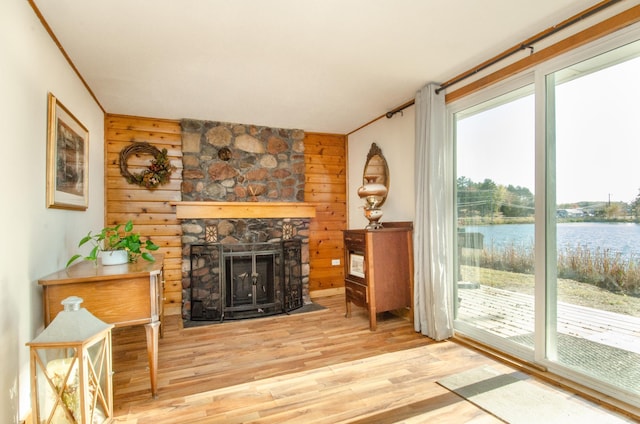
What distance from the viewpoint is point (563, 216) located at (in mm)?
2305

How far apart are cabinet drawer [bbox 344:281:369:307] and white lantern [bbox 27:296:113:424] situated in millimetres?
2409

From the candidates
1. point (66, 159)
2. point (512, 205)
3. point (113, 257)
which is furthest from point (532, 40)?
point (66, 159)

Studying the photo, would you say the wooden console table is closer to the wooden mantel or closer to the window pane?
the wooden mantel

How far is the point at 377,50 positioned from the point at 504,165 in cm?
141

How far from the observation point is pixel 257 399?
213 centimetres

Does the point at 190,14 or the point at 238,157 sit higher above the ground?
the point at 190,14

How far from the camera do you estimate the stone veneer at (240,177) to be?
4113 mm

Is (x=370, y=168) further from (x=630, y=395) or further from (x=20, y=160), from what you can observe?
(x=20, y=160)

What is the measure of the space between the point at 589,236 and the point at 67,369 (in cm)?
309

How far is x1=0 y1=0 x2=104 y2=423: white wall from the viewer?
5.28 ft

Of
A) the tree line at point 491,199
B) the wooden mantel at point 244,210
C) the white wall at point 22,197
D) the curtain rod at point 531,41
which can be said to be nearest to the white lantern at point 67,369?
the white wall at point 22,197

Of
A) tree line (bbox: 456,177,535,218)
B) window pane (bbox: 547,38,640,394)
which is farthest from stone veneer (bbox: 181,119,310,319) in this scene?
window pane (bbox: 547,38,640,394)

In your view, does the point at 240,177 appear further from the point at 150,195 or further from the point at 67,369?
the point at 67,369

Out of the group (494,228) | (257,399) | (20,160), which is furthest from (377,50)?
(257,399)
